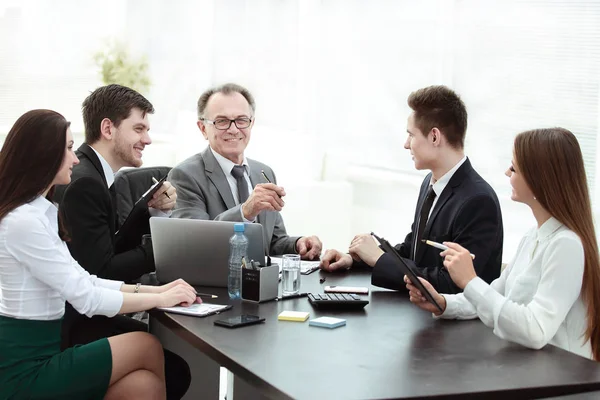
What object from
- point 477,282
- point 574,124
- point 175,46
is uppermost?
point 175,46

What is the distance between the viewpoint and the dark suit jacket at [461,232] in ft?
8.84

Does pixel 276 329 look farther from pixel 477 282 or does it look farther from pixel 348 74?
pixel 348 74

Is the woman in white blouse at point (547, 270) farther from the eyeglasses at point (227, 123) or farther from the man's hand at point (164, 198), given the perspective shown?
the eyeglasses at point (227, 123)

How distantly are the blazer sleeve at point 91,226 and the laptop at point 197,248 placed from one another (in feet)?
0.63

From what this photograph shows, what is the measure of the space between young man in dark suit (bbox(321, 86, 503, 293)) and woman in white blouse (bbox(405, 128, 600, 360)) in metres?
0.35

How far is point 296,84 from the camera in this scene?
713 cm

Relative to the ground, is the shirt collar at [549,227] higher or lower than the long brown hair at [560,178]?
lower

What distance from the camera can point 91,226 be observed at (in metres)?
2.77

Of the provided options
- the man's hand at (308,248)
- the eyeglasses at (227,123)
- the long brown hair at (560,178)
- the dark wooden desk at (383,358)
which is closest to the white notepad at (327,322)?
the dark wooden desk at (383,358)

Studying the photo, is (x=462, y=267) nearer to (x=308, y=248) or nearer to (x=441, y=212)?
(x=441, y=212)

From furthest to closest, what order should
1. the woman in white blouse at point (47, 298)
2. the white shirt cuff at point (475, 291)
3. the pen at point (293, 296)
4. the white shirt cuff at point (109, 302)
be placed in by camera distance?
the pen at point (293, 296)
the white shirt cuff at point (109, 302)
the woman in white blouse at point (47, 298)
the white shirt cuff at point (475, 291)

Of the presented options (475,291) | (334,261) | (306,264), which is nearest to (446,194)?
(334,261)

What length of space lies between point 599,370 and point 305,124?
17.7 ft

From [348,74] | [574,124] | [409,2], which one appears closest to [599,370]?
[574,124]
